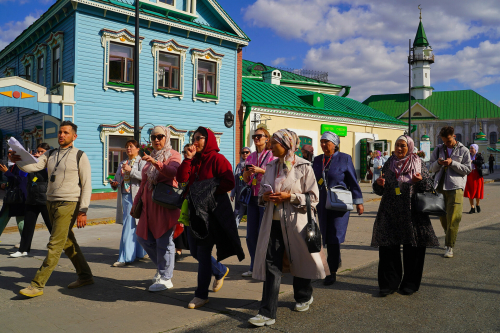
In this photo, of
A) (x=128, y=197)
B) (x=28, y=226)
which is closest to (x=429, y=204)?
(x=128, y=197)

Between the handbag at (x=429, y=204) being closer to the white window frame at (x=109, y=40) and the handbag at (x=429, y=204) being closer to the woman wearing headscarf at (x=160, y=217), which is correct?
the woman wearing headscarf at (x=160, y=217)

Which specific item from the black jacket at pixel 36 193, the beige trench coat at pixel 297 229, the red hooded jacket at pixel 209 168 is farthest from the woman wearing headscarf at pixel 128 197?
the beige trench coat at pixel 297 229

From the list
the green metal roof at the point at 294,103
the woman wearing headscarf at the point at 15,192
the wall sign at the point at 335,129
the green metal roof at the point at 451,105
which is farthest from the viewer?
the green metal roof at the point at 451,105

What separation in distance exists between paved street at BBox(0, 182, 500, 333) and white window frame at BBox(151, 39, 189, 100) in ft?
39.7

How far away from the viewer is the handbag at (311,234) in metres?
3.99

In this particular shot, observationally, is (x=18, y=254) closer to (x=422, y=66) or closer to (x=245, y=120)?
(x=245, y=120)

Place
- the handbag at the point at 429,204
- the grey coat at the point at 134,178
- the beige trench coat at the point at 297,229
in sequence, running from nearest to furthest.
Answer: the beige trench coat at the point at 297,229 < the handbag at the point at 429,204 < the grey coat at the point at 134,178

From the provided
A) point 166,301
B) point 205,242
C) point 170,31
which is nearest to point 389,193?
point 205,242

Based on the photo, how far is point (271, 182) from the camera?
4195 mm

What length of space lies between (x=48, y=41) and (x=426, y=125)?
6467cm

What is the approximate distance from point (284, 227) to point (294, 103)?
2093 cm

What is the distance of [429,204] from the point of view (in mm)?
4883

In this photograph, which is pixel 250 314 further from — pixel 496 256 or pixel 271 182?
pixel 496 256

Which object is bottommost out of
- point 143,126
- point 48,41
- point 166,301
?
point 166,301
